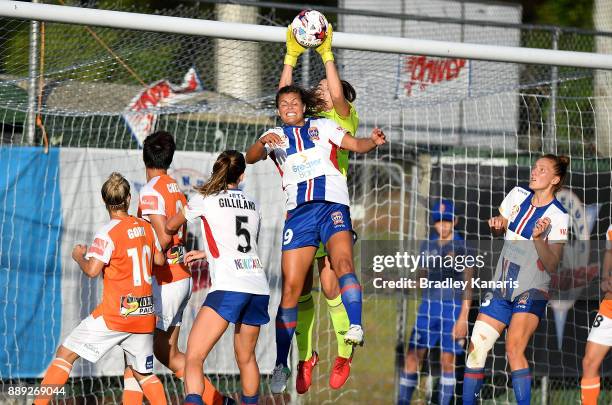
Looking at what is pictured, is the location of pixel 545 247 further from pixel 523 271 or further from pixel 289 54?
pixel 289 54

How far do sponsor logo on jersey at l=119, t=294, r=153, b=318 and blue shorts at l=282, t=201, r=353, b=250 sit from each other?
1.10 metres

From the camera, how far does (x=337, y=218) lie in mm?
7082

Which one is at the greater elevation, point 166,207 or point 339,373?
point 166,207

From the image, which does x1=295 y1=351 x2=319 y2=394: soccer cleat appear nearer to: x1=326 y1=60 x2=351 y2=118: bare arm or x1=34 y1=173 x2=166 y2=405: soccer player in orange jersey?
x1=34 y1=173 x2=166 y2=405: soccer player in orange jersey

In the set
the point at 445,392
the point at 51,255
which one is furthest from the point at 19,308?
the point at 445,392

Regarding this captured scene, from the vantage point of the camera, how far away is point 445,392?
967 centimetres

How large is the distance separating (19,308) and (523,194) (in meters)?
4.66

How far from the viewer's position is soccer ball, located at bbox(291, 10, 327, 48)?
6949 millimetres

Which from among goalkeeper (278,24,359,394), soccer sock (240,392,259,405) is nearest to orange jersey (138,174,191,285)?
goalkeeper (278,24,359,394)

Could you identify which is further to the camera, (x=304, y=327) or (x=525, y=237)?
(x=525, y=237)

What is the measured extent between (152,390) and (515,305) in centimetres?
299

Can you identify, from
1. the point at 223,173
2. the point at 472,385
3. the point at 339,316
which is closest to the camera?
the point at 223,173

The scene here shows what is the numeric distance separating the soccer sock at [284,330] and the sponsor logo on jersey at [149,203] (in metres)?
1.23

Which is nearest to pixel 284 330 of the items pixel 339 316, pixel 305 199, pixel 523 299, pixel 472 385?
pixel 339 316
